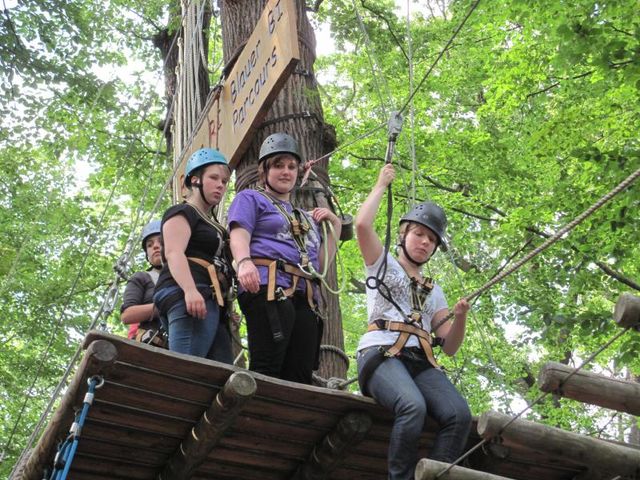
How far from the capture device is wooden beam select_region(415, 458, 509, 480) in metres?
3.71

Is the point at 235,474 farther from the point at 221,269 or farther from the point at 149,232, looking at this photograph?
the point at 149,232

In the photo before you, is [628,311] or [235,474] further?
[235,474]

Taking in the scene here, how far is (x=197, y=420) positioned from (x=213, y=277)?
67 cm

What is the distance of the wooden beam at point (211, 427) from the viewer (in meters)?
3.92

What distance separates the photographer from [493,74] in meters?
13.0

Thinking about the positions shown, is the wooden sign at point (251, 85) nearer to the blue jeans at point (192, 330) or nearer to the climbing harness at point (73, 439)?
the blue jeans at point (192, 330)

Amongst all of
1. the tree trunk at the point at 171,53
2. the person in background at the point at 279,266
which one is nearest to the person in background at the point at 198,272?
the person in background at the point at 279,266

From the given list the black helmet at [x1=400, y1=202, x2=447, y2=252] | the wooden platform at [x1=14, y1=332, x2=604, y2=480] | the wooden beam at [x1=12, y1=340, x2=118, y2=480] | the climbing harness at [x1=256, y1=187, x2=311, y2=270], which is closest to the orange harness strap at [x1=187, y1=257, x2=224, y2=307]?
the climbing harness at [x1=256, y1=187, x2=311, y2=270]

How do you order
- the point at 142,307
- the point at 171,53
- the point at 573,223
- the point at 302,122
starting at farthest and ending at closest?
the point at 171,53, the point at 302,122, the point at 142,307, the point at 573,223

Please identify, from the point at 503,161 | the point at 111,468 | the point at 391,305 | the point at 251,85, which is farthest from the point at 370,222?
the point at 503,161

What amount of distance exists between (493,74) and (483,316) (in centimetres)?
353

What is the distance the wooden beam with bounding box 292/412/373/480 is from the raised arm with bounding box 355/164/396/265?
74 cm

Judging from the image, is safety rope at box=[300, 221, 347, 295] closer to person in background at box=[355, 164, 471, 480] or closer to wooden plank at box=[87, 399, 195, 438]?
person in background at box=[355, 164, 471, 480]

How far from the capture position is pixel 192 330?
14.3 ft
